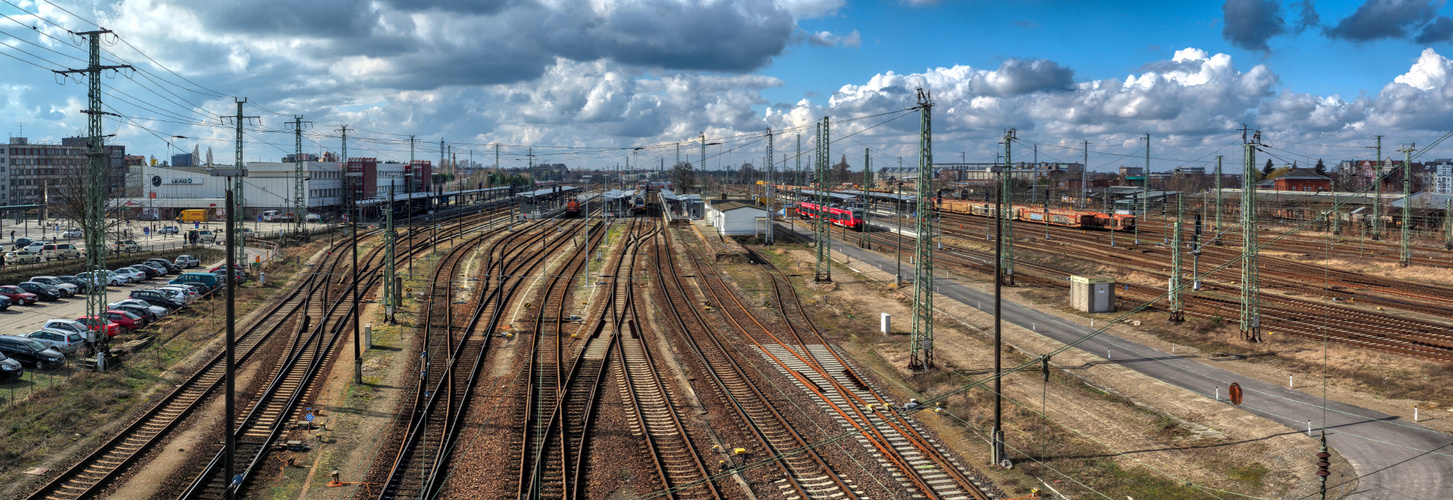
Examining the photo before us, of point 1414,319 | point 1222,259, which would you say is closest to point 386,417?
point 1414,319

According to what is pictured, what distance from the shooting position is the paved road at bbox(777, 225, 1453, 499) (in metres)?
15.9

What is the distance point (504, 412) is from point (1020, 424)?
510 inches

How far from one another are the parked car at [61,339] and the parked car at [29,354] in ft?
4.05

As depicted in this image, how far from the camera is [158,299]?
128 ft

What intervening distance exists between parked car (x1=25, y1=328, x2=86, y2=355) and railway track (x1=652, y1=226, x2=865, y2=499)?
2115 centimetres

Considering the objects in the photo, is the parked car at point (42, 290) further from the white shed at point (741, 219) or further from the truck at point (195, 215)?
the truck at point (195, 215)

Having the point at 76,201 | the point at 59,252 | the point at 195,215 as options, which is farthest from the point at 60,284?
the point at 195,215

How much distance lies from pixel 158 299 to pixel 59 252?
22174mm

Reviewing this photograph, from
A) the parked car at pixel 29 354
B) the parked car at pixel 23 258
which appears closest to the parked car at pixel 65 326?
the parked car at pixel 29 354

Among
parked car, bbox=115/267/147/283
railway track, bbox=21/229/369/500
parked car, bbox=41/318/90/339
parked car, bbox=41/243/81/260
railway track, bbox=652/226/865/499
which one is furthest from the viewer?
parked car, bbox=41/243/81/260

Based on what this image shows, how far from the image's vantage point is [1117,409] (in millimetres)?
21703

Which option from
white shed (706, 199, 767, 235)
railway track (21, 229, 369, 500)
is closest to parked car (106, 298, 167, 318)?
railway track (21, 229, 369, 500)

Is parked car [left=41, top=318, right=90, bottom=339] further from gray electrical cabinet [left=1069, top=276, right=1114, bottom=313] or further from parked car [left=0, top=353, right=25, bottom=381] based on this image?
gray electrical cabinet [left=1069, top=276, right=1114, bottom=313]

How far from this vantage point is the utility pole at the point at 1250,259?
26.9 meters
